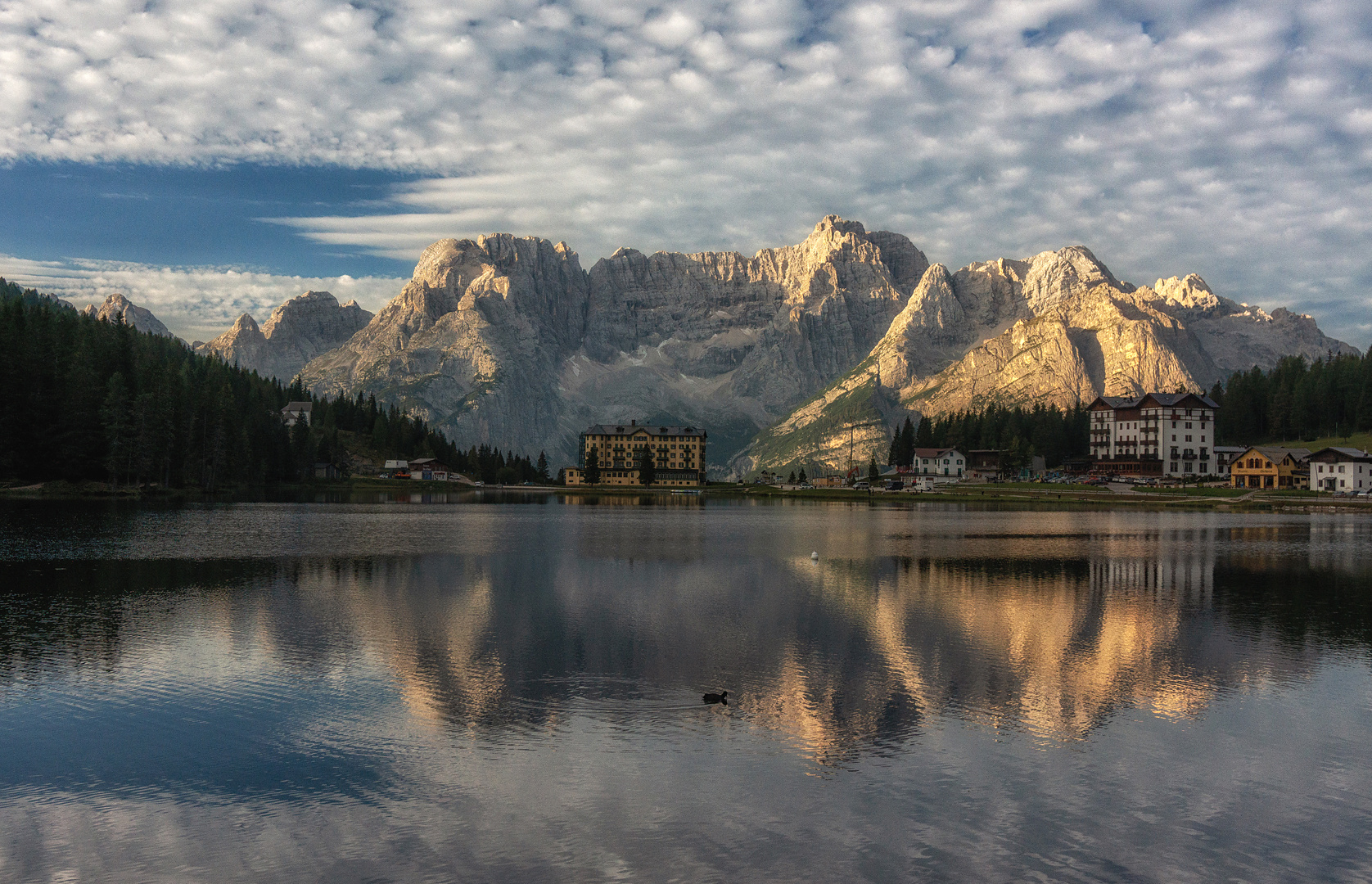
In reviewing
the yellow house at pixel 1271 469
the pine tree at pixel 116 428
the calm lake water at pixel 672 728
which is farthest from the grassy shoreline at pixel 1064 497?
the calm lake water at pixel 672 728

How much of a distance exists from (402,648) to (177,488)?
14510 centimetres

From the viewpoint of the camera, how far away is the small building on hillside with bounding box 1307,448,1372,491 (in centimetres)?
17212

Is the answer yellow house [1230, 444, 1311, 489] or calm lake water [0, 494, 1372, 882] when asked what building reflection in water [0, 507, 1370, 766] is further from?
yellow house [1230, 444, 1311, 489]

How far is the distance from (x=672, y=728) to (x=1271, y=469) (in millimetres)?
202580

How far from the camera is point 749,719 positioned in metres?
24.5

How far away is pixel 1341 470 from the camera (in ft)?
574

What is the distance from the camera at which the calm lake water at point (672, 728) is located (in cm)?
1662

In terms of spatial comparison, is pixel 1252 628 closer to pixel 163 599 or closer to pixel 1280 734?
pixel 1280 734

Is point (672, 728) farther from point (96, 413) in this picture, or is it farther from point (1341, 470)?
point (1341, 470)

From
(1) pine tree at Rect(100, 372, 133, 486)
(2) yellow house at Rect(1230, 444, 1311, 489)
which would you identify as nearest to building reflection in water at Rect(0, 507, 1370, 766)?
(1) pine tree at Rect(100, 372, 133, 486)

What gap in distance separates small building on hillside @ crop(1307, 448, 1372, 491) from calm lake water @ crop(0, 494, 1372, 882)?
14946 centimetres

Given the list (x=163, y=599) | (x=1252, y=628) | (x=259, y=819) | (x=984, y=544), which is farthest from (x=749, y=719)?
(x=984, y=544)

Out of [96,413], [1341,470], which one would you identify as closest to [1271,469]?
[1341,470]

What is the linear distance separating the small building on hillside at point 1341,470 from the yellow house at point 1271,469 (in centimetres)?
342
